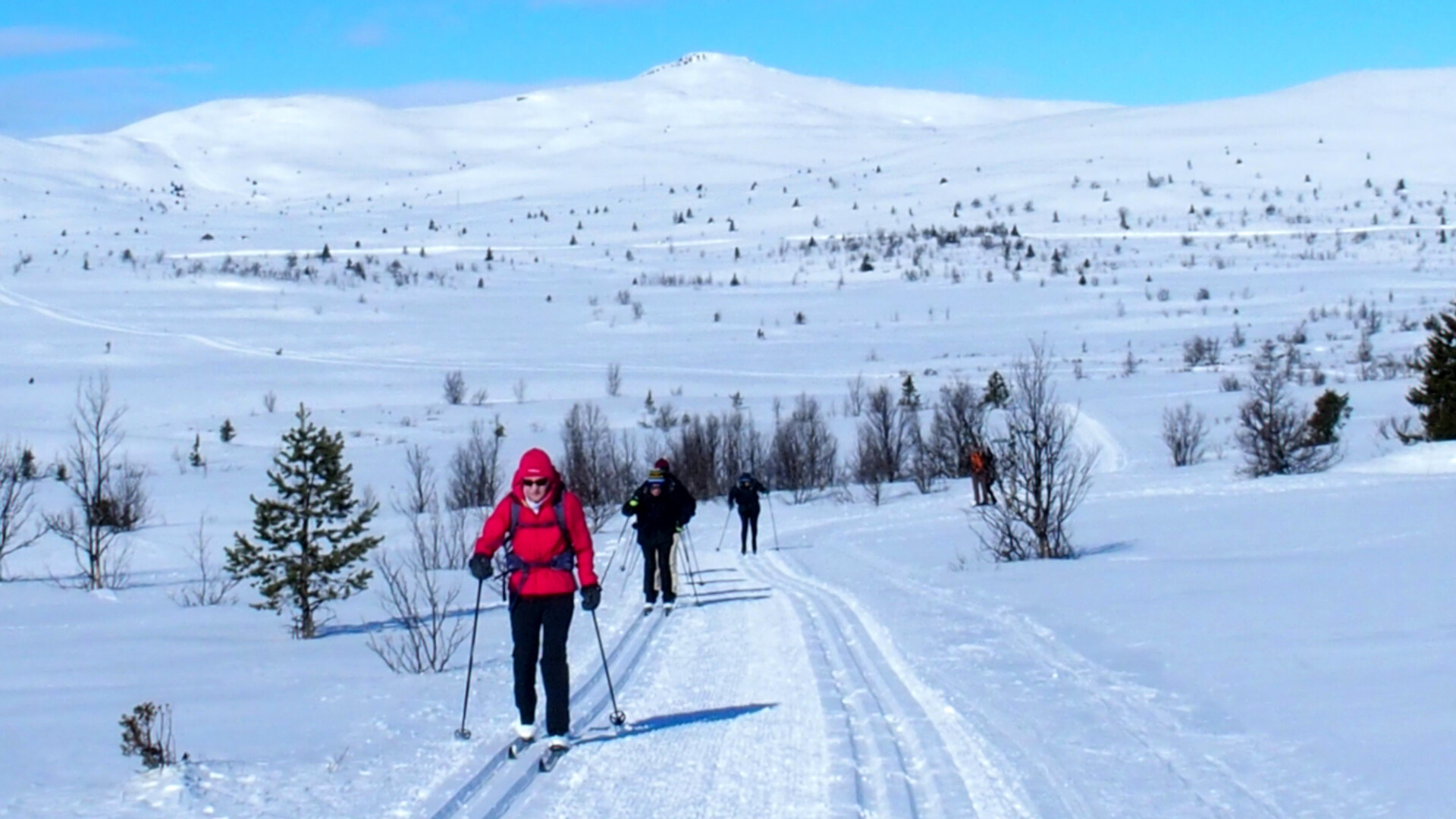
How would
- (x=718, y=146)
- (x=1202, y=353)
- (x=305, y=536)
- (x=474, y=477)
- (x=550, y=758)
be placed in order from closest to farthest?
(x=550, y=758), (x=305, y=536), (x=474, y=477), (x=1202, y=353), (x=718, y=146)

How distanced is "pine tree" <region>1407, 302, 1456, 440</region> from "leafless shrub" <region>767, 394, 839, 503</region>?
15.1 metres

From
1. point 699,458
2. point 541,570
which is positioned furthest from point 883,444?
point 541,570

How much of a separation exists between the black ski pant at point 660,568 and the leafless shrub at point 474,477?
16960mm

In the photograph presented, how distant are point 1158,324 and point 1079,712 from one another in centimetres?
4816

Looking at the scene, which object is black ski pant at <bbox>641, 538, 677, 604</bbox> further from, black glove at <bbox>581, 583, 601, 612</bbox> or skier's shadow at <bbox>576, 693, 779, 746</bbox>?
black glove at <bbox>581, 583, 601, 612</bbox>

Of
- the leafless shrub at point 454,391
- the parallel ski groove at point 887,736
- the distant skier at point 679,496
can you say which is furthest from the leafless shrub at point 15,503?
the parallel ski groove at point 887,736

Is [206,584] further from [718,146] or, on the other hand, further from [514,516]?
[718,146]

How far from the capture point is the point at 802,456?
130 feet

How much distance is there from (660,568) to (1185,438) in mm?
24422

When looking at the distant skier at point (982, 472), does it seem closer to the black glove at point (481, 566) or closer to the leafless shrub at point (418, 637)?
the leafless shrub at point (418, 637)

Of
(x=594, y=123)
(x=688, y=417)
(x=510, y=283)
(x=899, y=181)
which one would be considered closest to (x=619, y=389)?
(x=688, y=417)

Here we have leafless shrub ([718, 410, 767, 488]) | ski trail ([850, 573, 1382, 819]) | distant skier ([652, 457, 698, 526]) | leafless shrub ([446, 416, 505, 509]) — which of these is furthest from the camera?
leafless shrub ([718, 410, 767, 488])

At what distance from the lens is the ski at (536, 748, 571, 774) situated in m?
7.32

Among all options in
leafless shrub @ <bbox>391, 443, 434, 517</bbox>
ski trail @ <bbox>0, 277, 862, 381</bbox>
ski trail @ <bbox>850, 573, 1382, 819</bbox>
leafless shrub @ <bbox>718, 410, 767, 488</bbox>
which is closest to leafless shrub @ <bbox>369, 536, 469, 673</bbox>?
ski trail @ <bbox>850, 573, 1382, 819</bbox>
